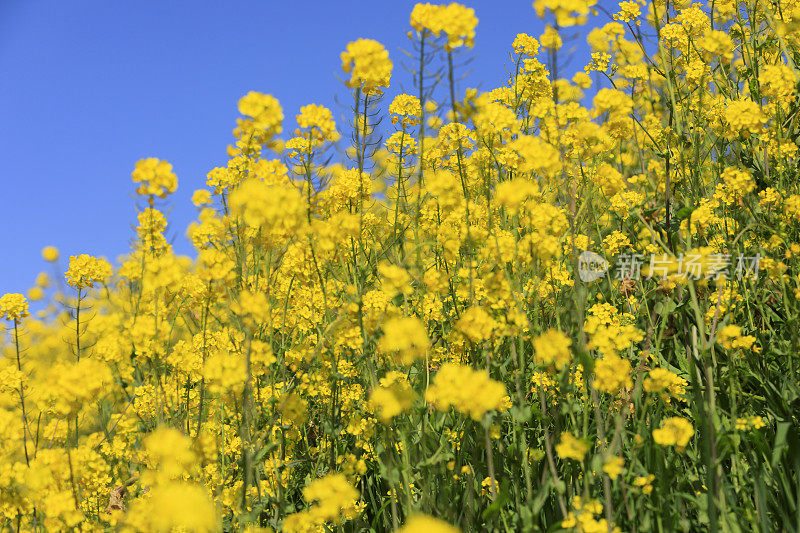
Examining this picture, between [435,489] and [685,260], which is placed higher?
[685,260]

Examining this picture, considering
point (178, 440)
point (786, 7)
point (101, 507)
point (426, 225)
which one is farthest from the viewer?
point (786, 7)

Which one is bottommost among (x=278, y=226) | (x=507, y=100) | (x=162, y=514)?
(x=162, y=514)

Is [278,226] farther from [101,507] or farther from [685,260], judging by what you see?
[101,507]

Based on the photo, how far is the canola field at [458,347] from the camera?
1.87 metres

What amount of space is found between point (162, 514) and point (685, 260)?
5.68 feet

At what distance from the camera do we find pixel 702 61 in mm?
3629

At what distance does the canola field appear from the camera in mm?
1867

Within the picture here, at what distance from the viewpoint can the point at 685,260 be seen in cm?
202

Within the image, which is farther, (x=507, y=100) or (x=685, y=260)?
(x=507, y=100)

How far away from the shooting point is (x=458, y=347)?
8.14ft

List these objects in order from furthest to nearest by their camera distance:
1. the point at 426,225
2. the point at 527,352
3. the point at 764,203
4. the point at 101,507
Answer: the point at 426,225, the point at 764,203, the point at 101,507, the point at 527,352

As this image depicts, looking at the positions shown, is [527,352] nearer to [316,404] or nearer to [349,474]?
[349,474]

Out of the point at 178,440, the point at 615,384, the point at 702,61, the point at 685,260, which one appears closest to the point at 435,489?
the point at 615,384

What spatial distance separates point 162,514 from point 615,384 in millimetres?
1314
